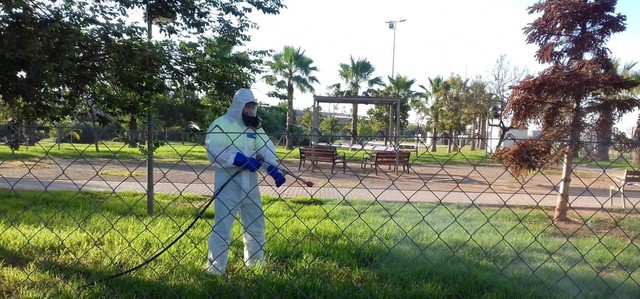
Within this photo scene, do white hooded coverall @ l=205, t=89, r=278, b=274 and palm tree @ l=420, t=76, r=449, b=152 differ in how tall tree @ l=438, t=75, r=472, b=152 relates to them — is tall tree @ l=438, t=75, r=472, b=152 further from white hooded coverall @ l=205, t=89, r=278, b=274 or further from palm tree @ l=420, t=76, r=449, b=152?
white hooded coverall @ l=205, t=89, r=278, b=274

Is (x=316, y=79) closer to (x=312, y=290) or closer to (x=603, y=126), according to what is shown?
(x=603, y=126)

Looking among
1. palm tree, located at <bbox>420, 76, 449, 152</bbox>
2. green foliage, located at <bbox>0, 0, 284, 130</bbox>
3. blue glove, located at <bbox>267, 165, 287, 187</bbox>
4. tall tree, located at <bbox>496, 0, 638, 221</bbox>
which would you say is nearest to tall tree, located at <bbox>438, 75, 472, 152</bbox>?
palm tree, located at <bbox>420, 76, 449, 152</bbox>

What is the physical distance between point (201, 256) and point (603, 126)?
5.55m

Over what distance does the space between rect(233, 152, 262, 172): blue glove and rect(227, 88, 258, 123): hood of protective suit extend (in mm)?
717

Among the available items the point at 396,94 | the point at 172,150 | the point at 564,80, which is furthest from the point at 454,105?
the point at 172,150

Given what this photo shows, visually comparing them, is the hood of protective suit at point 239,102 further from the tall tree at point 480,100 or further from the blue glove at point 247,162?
the tall tree at point 480,100

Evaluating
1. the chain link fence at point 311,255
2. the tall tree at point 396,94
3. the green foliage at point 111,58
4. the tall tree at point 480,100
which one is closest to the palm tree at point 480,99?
the tall tree at point 480,100

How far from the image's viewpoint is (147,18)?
4.73 metres

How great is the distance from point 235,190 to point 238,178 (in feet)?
0.38

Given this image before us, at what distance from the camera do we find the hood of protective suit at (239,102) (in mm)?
4004

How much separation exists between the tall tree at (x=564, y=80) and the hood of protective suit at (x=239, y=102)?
403cm

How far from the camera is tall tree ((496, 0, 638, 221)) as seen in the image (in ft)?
21.6

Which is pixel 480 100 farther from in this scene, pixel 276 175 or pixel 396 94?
pixel 276 175

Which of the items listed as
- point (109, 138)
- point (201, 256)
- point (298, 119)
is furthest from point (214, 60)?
point (298, 119)
